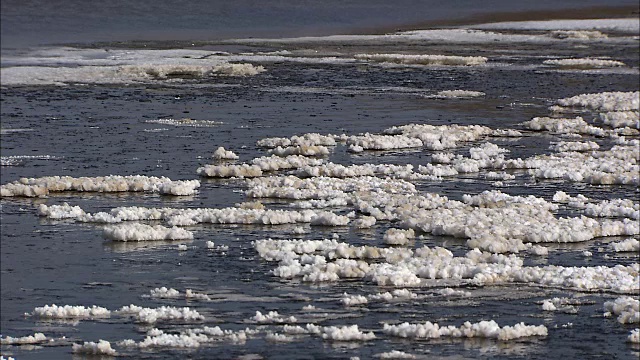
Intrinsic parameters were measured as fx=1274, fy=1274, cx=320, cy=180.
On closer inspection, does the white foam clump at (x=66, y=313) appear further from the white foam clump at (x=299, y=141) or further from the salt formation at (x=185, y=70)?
the salt formation at (x=185, y=70)

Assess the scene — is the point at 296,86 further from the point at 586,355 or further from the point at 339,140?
the point at 586,355

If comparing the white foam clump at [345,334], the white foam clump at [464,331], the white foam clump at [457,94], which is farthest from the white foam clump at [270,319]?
the white foam clump at [457,94]

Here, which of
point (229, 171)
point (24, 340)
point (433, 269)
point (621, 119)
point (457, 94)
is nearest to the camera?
point (24, 340)

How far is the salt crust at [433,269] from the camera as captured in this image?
1528cm

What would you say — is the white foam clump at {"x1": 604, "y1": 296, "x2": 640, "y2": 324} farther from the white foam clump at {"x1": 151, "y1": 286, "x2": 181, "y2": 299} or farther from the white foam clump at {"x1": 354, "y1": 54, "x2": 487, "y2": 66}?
the white foam clump at {"x1": 354, "y1": 54, "x2": 487, "y2": 66}

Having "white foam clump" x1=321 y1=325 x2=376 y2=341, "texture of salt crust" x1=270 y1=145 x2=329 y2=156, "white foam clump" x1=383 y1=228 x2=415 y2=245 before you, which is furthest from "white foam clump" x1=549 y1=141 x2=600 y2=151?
"white foam clump" x1=321 y1=325 x2=376 y2=341

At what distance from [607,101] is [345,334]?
2175 centimetres

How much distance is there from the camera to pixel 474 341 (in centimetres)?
1316

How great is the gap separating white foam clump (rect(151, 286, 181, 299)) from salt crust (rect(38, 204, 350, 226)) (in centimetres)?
365

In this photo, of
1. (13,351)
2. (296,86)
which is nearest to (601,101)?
(296,86)

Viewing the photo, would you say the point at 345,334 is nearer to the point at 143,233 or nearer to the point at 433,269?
the point at 433,269

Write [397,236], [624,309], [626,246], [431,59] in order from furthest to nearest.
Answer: [431,59]
[397,236]
[626,246]
[624,309]

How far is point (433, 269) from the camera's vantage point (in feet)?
51.1

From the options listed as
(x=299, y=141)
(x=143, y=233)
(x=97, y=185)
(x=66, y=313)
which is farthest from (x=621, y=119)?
(x=66, y=313)
